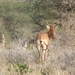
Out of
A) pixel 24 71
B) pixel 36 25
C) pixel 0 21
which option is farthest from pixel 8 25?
pixel 24 71

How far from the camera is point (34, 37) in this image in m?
22.1

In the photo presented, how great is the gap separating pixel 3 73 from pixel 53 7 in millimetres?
13062

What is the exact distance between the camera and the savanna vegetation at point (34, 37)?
8.46 meters

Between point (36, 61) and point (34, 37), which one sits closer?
point (36, 61)

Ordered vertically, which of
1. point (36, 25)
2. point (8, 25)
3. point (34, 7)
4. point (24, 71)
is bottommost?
point (8, 25)

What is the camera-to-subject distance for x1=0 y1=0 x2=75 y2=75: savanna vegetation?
846 cm

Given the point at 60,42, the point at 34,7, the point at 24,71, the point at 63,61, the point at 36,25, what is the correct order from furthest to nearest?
the point at 36,25, the point at 34,7, the point at 60,42, the point at 63,61, the point at 24,71

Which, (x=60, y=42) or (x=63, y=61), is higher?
(x=63, y=61)

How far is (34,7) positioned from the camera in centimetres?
2139

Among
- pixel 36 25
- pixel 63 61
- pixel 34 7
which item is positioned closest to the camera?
pixel 63 61

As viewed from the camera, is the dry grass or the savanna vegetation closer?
the dry grass

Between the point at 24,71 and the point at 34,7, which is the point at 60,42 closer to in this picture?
the point at 34,7

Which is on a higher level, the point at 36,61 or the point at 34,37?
the point at 36,61

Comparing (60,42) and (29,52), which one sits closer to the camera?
(29,52)
